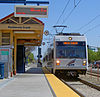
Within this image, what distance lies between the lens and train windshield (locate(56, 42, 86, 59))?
17.8m

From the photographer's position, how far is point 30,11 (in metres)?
12.5

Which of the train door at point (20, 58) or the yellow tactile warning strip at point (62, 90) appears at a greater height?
the train door at point (20, 58)

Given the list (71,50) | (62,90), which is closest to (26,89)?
(62,90)

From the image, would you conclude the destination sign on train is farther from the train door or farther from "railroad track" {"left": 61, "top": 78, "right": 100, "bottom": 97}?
the train door

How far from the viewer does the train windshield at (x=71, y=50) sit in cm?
1784

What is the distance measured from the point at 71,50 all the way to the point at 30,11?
6.46m

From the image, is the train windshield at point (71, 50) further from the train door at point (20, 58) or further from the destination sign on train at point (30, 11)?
the train door at point (20, 58)

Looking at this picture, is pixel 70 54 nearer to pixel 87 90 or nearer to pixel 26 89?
pixel 87 90

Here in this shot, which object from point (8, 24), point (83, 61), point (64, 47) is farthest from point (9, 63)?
point (83, 61)

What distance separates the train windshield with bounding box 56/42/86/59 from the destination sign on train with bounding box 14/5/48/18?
5.73 meters

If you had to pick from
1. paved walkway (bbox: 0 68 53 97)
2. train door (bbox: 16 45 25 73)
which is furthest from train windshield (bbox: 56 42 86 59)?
train door (bbox: 16 45 25 73)

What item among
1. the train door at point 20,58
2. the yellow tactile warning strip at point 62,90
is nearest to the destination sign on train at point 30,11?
the yellow tactile warning strip at point 62,90

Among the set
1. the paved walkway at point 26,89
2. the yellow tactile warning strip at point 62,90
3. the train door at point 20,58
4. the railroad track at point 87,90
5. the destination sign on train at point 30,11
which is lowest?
the railroad track at point 87,90

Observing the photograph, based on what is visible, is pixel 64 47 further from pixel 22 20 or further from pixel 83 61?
pixel 22 20
